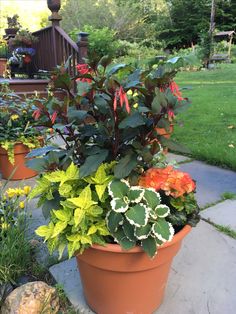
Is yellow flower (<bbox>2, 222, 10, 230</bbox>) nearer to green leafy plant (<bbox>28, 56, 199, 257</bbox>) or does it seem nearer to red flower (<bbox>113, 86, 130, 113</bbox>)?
green leafy plant (<bbox>28, 56, 199, 257</bbox>)

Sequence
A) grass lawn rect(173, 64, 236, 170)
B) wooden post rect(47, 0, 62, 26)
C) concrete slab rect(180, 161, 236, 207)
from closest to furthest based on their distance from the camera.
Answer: concrete slab rect(180, 161, 236, 207) → grass lawn rect(173, 64, 236, 170) → wooden post rect(47, 0, 62, 26)

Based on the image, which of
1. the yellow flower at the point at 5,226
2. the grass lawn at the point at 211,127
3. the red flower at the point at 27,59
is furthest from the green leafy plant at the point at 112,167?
the red flower at the point at 27,59

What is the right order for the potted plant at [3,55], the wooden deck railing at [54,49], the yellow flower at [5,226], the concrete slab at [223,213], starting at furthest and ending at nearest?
the potted plant at [3,55], the wooden deck railing at [54,49], the concrete slab at [223,213], the yellow flower at [5,226]

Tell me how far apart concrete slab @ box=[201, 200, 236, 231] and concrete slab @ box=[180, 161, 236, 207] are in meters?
0.09

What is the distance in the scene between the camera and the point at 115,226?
4.26ft

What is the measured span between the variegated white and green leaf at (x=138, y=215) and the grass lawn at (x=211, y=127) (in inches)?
31.1

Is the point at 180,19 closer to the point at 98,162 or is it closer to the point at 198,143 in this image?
the point at 198,143

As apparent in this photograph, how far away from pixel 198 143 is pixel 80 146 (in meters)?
2.56

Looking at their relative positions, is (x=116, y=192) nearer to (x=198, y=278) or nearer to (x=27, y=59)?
(x=198, y=278)

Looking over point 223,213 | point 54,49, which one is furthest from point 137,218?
point 54,49

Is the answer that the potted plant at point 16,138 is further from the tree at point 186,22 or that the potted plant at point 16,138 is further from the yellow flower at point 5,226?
the tree at point 186,22

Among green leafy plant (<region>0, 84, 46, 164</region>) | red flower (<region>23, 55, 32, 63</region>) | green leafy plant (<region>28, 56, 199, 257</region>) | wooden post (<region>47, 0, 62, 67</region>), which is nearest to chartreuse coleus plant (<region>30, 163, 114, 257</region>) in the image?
green leafy plant (<region>28, 56, 199, 257</region>)

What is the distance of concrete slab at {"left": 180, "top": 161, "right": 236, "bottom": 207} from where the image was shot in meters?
2.60

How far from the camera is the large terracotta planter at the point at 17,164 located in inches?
118
